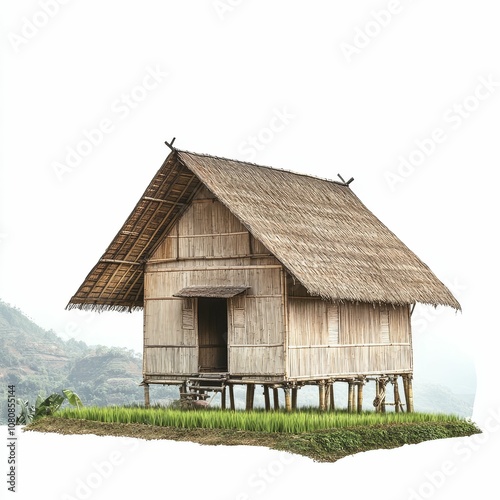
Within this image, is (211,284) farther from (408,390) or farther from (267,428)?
(408,390)

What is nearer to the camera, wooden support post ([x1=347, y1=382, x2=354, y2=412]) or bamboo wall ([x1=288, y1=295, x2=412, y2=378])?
bamboo wall ([x1=288, y1=295, x2=412, y2=378])

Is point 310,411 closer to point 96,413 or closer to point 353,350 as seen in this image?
point 353,350

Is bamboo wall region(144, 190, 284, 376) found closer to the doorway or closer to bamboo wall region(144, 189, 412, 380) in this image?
bamboo wall region(144, 189, 412, 380)

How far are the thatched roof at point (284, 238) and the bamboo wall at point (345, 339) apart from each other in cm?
85

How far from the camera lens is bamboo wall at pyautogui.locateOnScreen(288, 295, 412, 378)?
2286 centimetres

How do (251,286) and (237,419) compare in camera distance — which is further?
(251,286)

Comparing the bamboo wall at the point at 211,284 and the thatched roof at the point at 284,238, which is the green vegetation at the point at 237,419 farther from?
the thatched roof at the point at 284,238

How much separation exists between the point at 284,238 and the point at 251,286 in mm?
1202

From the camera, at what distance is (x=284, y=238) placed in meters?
22.9

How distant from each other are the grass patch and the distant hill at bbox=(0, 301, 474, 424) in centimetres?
2508

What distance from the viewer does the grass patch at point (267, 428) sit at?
19469 mm

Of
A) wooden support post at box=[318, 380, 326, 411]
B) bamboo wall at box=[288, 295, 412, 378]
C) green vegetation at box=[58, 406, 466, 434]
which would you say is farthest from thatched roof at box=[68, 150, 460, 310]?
green vegetation at box=[58, 406, 466, 434]

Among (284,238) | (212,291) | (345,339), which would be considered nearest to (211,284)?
(212,291)

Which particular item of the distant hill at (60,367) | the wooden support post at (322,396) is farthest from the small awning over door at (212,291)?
the distant hill at (60,367)
